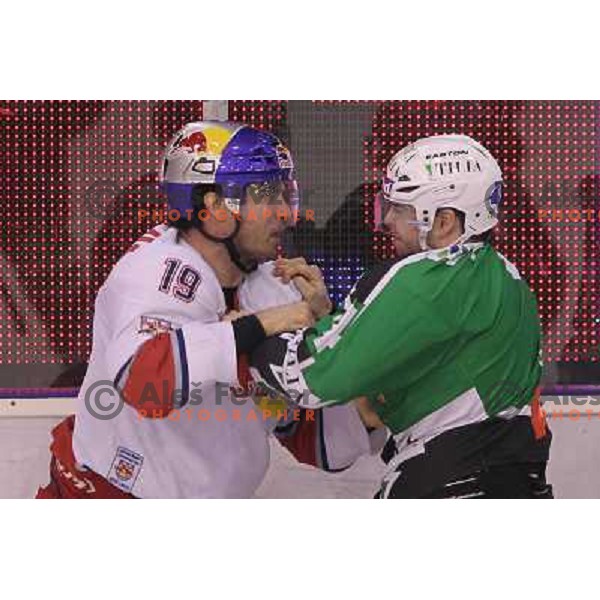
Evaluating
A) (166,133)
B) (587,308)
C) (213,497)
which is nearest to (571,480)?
(587,308)

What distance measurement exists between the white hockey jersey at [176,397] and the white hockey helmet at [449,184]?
484 millimetres

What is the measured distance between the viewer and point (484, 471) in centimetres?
327

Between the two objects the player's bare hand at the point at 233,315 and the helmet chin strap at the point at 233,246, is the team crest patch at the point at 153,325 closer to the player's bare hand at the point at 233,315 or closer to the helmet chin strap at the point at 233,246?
the player's bare hand at the point at 233,315

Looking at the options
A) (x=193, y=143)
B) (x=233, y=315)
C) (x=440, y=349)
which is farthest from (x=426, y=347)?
(x=193, y=143)

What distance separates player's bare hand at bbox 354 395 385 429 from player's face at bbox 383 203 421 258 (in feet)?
1.46

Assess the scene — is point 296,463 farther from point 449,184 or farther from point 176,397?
point 449,184

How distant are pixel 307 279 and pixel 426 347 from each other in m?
0.62

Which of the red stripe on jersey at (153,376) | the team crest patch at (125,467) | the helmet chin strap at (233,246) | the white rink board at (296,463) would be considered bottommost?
the white rink board at (296,463)

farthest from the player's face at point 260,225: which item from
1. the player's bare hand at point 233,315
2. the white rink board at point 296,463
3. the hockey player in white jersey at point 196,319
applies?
the white rink board at point 296,463

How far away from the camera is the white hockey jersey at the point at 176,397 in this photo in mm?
3193

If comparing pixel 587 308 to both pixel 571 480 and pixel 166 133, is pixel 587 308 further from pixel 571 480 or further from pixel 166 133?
pixel 166 133

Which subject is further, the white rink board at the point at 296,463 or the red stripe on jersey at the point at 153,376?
the white rink board at the point at 296,463

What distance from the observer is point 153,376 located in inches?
126

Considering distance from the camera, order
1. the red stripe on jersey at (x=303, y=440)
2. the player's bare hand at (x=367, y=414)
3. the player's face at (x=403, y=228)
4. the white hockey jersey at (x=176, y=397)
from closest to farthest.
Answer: the white hockey jersey at (x=176, y=397) → the player's face at (x=403, y=228) → the player's bare hand at (x=367, y=414) → the red stripe on jersey at (x=303, y=440)
